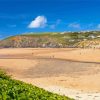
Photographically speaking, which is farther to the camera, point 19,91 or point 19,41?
point 19,41

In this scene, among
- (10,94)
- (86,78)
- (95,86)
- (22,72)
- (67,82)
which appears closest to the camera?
(10,94)

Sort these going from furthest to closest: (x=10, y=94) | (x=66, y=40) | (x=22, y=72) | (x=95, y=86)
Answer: (x=66, y=40), (x=22, y=72), (x=95, y=86), (x=10, y=94)

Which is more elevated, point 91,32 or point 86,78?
point 91,32

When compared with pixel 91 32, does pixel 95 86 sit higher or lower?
lower

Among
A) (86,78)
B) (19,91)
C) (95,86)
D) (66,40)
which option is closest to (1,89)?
(19,91)

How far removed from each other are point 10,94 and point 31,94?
78cm

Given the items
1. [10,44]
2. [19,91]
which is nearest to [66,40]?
[10,44]

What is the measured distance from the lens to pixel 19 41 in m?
157

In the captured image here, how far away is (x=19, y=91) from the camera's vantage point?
11.7 m

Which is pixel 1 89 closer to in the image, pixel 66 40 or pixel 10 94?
pixel 10 94

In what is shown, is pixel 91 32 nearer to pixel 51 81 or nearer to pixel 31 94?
pixel 51 81

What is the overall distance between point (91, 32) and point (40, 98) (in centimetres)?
15420

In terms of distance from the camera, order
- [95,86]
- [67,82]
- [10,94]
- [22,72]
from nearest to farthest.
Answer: [10,94]
[95,86]
[67,82]
[22,72]

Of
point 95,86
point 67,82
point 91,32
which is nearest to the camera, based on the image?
point 95,86
